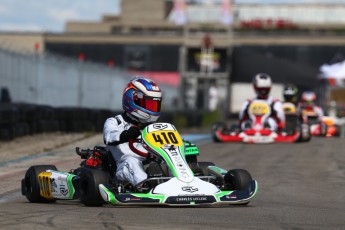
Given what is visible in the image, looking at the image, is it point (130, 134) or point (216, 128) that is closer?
point (130, 134)

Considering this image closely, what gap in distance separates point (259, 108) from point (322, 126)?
5163 mm

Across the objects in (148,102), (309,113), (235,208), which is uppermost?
(148,102)

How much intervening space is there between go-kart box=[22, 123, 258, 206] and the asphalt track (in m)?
0.09

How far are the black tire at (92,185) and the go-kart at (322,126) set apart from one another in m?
17.4

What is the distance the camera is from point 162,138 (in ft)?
28.6

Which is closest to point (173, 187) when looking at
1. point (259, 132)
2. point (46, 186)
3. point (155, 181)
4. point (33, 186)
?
point (155, 181)

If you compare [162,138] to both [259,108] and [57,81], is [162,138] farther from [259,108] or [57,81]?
[57,81]

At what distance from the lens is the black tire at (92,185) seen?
8.43 metres

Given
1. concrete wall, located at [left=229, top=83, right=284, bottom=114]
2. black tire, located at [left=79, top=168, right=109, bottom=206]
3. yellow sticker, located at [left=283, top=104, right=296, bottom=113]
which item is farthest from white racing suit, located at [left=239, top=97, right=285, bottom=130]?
concrete wall, located at [left=229, top=83, right=284, bottom=114]

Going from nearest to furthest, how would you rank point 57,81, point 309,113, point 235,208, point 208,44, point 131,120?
1. point 235,208
2. point 131,120
3. point 57,81
4. point 309,113
5. point 208,44

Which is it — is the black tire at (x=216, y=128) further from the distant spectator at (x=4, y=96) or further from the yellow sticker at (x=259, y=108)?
the distant spectator at (x=4, y=96)

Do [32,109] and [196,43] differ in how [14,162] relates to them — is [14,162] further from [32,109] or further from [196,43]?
[196,43]

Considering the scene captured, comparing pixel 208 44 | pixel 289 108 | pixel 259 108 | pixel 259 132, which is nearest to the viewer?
pixel 259 132

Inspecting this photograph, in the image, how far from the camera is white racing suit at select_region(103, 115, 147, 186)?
877 centimetres
